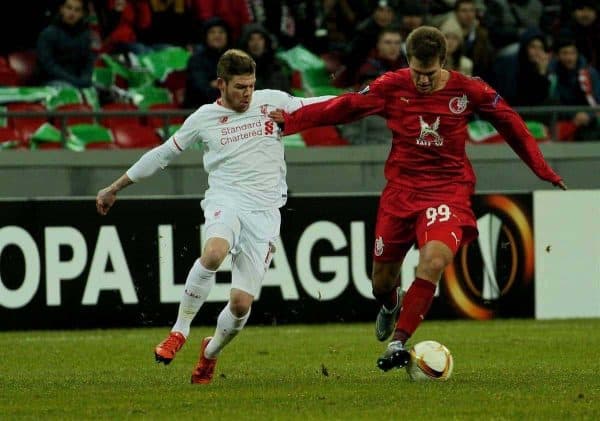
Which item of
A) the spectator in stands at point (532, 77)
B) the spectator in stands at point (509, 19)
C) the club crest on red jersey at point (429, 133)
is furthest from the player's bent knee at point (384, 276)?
the spectator in stands at point (509, 19)

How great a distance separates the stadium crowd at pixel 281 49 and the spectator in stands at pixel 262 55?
0.04 feet

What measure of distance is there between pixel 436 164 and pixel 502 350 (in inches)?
103

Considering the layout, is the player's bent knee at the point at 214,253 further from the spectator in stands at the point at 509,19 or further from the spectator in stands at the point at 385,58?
the spectator in stands at the point at 509,19

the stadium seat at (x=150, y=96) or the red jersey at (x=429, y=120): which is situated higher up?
the red jersey at (x=429, y=120)

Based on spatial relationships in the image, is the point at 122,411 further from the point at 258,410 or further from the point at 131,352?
the point at 131,352

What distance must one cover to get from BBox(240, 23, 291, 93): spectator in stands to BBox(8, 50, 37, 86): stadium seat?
7.66ft

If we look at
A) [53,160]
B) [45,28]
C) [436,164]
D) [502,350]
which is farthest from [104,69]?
[436,164]

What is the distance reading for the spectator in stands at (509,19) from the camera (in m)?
17.8

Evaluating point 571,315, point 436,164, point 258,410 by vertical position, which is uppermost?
point 436,164

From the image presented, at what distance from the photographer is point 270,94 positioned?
918 cm

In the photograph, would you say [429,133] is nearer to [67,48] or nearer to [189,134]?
[189,134]

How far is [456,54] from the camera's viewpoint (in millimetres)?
16125

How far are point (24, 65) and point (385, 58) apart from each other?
152 inches

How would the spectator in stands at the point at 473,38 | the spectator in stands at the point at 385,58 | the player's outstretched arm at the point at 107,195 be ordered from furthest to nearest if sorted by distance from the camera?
1. the spectator in stands at the point at 473,38
2. the spectator in stands at the point at 385,58
3. the player's outstretched arm at the point at 107,195
